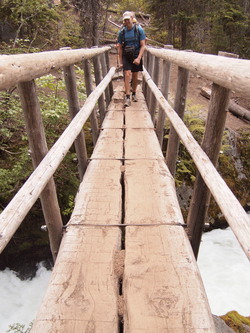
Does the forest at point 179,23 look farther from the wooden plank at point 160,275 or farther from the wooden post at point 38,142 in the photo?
the wooden plank at point 160,275

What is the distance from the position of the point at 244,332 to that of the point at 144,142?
294cm

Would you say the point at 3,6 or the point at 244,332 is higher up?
the point at 3,6

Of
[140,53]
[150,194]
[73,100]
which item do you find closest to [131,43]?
[140,53]

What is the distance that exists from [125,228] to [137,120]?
11.1ft

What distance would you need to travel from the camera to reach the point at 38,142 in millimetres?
2148

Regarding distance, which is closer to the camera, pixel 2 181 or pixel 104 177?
pixel 104 177

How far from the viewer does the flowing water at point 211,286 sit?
5280mm

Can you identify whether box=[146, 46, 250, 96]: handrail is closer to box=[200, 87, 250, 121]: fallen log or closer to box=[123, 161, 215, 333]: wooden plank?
box=[123, 161, 215, 333]: wooden plank

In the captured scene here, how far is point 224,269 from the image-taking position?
625cm

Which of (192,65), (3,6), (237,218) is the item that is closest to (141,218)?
(237,218)

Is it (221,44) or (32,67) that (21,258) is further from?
(221,44)

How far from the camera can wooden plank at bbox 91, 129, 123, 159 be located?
12.1 ft

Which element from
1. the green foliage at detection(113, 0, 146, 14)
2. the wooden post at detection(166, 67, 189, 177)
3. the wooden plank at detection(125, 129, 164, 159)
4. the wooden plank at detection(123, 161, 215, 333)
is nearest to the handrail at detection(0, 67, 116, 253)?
the wooden plank at detection(123, 161, 215, 333)

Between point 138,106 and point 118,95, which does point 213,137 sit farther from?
point 118,95
